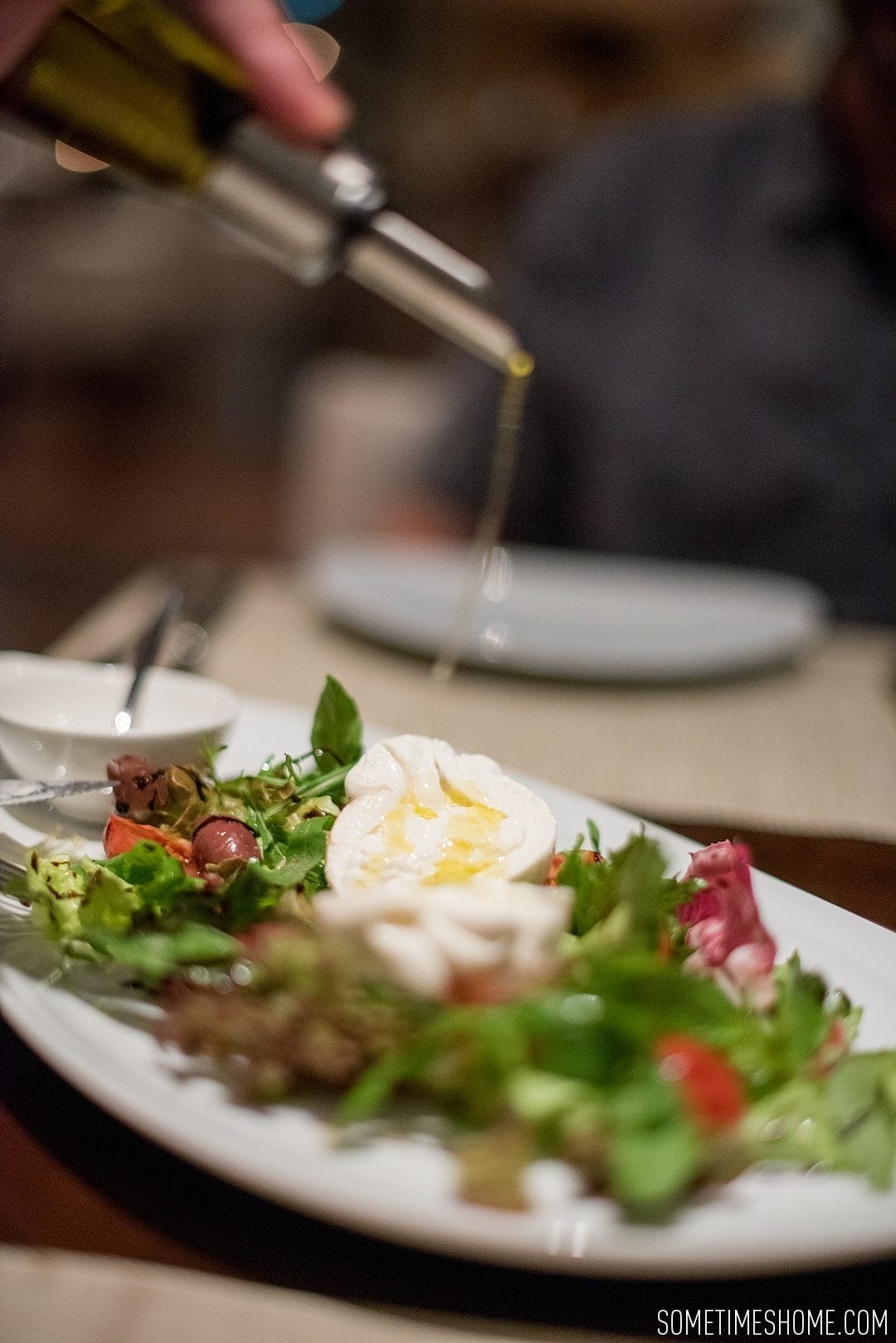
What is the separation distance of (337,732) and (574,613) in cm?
76

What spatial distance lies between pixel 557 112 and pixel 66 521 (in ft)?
7.60

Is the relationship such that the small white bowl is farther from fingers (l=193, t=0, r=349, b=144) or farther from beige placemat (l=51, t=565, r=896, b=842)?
fingers (l=193, t=0, r=349, b=144)

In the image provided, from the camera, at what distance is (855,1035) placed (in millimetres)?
528

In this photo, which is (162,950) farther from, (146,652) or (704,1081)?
(146,652)

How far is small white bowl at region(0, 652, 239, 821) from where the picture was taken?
74 cm

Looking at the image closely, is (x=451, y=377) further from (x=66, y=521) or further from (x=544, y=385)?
(x=66, y=521)

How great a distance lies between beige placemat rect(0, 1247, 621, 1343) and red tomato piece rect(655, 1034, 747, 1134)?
0.08 m

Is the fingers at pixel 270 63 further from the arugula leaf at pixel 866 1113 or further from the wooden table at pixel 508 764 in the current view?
the arugula leaf at pixel 866 1113

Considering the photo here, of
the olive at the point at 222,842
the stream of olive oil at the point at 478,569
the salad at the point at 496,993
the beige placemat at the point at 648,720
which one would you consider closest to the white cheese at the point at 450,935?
the salad at the point at 496,993

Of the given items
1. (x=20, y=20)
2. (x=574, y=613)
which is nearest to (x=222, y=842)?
(x=20, y=20)

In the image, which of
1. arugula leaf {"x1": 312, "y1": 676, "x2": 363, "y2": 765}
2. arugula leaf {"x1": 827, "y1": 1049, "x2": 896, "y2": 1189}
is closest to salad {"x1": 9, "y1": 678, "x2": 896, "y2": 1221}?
arugula leaf {"x1": 827, "y1": 1049, "x2": 896, "y2": 1189}

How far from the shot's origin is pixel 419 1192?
0.42m

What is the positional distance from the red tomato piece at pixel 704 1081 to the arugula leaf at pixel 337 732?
318 mm

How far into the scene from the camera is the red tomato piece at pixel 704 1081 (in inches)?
17.0
